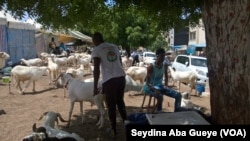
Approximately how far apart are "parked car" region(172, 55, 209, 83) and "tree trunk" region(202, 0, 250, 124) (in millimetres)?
12835

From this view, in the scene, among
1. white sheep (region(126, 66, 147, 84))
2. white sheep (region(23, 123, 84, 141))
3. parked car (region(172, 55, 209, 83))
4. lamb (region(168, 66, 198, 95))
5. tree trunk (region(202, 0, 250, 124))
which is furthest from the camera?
parked car (region(172, 55, 209, 83))

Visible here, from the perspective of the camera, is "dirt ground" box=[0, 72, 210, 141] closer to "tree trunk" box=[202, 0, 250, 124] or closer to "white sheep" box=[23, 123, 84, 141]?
"white sheep" box=[23, 123, 84, 141]

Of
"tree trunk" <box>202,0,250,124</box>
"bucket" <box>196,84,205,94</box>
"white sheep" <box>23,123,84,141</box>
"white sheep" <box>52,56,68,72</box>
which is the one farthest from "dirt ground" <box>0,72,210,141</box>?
"white sheep" <box>52,56,68,72</box>

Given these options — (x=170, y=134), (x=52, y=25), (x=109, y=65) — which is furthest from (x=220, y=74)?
(x=52, y=25)

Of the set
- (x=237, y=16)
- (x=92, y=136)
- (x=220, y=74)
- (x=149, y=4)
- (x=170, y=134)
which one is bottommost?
(x=92, y=136)

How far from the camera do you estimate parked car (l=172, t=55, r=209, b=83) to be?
59.0 ft

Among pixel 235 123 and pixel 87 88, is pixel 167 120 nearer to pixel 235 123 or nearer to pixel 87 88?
pixel 235 123

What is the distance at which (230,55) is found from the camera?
15.0 ft

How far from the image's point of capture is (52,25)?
359 inches

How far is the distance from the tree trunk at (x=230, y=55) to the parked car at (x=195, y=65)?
12.8 metres

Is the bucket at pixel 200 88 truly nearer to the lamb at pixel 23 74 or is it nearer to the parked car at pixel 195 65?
the parked car at pixel 195 65

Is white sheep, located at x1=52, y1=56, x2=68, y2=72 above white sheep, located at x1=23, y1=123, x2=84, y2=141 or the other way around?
above

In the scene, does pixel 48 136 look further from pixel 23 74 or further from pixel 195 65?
pixel 195 65

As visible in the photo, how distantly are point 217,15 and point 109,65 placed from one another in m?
2.69
